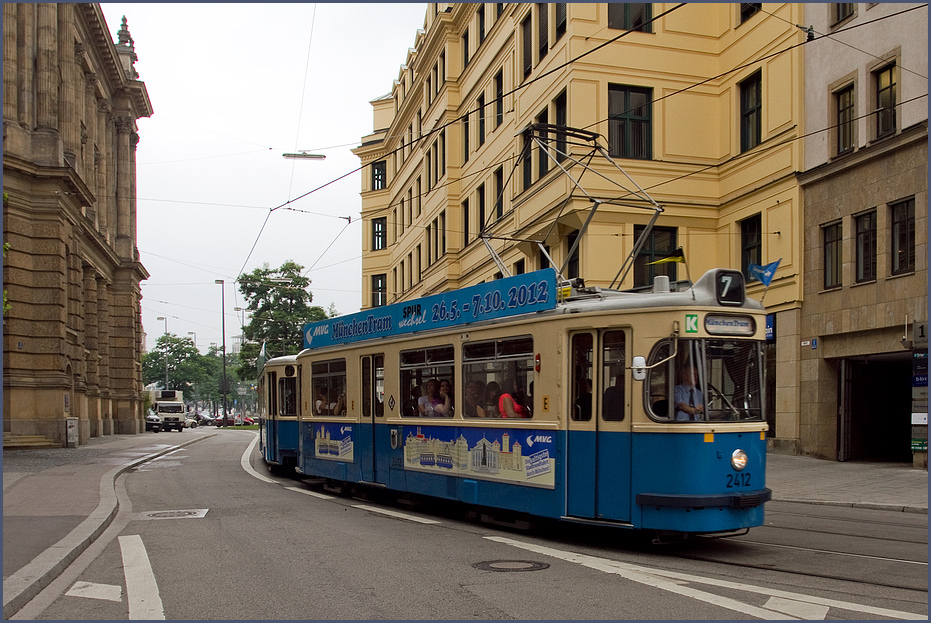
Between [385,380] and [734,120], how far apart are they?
16151mm

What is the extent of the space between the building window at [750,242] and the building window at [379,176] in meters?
35.3

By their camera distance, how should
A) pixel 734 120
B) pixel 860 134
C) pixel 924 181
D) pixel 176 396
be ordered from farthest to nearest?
pixel 176 396 < pixel 734 120 < pixel 860 134 < pixel 924 181

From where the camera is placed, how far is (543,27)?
28.1m

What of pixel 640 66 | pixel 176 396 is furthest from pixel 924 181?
pixel 176 396

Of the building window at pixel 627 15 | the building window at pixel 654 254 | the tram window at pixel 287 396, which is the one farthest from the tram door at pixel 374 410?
the building window at pixel 627 15

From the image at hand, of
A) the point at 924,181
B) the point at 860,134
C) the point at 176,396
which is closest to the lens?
the point at 924,181

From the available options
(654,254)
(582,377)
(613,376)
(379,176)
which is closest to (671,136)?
(654,254)

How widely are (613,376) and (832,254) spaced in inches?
576

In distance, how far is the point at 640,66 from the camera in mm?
26000

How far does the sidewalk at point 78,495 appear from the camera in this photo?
8.87 metres

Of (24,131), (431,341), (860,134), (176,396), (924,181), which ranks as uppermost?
(24,131)

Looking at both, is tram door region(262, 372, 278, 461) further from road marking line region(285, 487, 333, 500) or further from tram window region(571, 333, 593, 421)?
tram window region(571, 333, 593, 421)

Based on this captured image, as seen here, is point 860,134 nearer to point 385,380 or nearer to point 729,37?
point 729,37

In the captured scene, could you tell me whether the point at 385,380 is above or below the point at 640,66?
below
